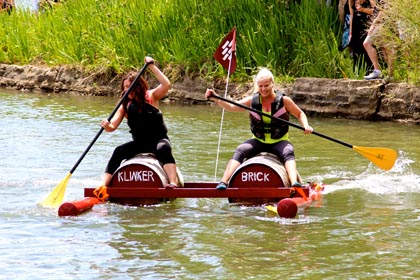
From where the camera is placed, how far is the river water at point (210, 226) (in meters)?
7.84

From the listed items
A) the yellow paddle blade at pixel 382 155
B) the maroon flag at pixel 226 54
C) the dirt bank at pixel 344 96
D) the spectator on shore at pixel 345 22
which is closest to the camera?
the yellow paddle blade at pixel 382 155

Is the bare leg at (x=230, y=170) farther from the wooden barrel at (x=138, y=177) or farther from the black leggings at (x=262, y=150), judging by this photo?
the wooden barrel at (x=138, y=177)

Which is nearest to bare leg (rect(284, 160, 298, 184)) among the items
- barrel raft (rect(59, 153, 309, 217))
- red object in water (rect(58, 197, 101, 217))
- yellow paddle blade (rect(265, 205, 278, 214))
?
barrel raft (rect(59, 153, 309, 217))

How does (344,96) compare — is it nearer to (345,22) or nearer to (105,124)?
(345,22)

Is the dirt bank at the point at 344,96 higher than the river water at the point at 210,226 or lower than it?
higher

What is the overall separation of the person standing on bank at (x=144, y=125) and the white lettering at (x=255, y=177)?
2.21 ft

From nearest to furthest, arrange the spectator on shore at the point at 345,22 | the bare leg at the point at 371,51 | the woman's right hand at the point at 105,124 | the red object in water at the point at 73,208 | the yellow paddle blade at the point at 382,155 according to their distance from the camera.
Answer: the red object in water at the point at 73,208, the woman's right hand at the point at 105,124, the yellow paddle blade at the point at 382,155, the bare leg at the point at 371,51, the spectator on shore at the point at 345,22

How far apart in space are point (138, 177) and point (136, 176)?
22 mm

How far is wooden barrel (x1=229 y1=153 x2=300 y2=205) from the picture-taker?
999 cm

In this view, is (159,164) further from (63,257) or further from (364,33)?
(364,33)

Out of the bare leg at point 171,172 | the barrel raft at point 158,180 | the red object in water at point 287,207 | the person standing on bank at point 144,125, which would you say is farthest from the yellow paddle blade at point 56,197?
the red object in water at point 287,207

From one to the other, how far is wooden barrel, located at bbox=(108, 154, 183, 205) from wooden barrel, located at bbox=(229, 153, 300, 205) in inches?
26.2

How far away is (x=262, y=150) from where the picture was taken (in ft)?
34.3

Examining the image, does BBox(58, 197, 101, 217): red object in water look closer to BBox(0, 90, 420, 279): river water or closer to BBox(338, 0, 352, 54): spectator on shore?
BBox(0, 90, 420, 279): river water
